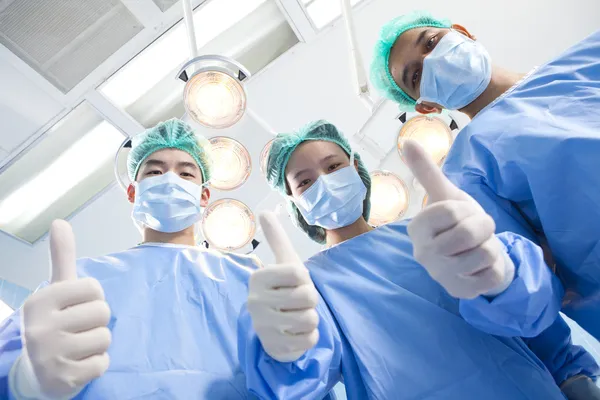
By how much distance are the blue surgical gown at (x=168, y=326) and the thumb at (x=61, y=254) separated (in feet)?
0.91

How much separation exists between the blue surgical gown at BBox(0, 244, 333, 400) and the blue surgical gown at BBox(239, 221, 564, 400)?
16 centimetres

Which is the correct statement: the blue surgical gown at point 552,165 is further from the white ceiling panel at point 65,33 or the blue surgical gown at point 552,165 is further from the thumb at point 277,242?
the white ceiling panel at point 65,33

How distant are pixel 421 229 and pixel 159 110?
1.50 m

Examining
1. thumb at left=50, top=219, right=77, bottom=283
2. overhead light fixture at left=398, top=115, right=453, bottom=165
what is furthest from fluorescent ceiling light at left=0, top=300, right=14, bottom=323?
overhead light fixture at left=398, top=115, right=453, bottom=165

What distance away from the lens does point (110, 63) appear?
1.69m

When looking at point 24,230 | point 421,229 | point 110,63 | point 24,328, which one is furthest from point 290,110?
point 24,328

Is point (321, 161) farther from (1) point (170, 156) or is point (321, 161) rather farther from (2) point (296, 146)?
(1) point (170, 156)

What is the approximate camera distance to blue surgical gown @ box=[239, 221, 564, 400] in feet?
3.17

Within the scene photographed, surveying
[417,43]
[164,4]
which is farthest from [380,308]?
[164,4]

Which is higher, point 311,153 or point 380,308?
point 311,153

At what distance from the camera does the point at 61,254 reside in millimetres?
788

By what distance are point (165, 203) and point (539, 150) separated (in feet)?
3.37

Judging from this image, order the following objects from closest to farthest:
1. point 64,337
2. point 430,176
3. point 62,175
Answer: point 64,337
point 430,176
point 62,175

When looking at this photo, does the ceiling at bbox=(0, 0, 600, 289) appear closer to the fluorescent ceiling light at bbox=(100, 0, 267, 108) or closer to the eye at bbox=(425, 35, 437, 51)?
the fluorescent ceiling light at bbox=(100, 0, 267, 108)
